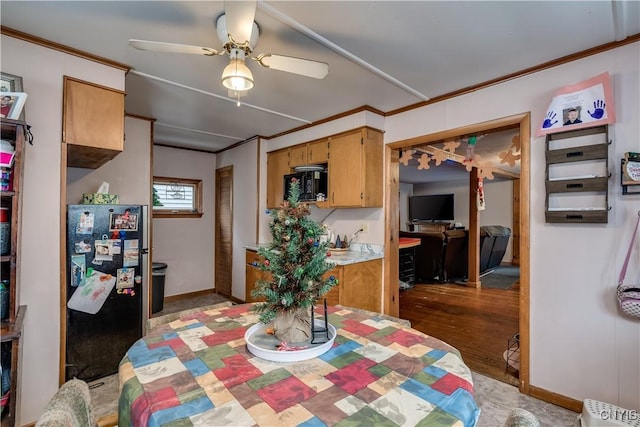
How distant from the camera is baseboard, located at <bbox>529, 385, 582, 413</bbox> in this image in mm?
2023

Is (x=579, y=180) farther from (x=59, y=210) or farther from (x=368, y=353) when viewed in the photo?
(x=59, y=210)

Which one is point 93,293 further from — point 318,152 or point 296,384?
point 318,152

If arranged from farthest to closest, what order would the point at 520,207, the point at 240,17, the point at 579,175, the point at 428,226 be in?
1. the point at 428,226
2. the point at 520,207
3. the point at 579,175
4. the point at 240,17

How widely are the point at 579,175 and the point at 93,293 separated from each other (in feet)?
11.8

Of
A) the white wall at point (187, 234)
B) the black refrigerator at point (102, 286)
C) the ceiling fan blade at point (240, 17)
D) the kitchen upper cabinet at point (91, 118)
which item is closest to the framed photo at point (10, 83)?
the kitchen upper cabinet at point (91, 118)

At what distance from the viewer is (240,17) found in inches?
52.0

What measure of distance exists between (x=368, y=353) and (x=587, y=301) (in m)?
1.77

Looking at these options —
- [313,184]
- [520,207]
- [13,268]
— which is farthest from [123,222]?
[520,207]

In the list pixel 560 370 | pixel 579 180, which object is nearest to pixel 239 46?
pixel 579 180

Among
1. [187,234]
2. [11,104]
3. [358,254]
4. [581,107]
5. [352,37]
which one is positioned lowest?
[358,254]

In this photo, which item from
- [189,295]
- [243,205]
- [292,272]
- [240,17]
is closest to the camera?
[292,272]

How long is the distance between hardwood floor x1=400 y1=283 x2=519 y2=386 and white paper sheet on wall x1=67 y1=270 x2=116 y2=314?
3.06 m

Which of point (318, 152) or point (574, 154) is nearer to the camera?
point (574, 154)

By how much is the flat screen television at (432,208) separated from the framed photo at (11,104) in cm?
844
